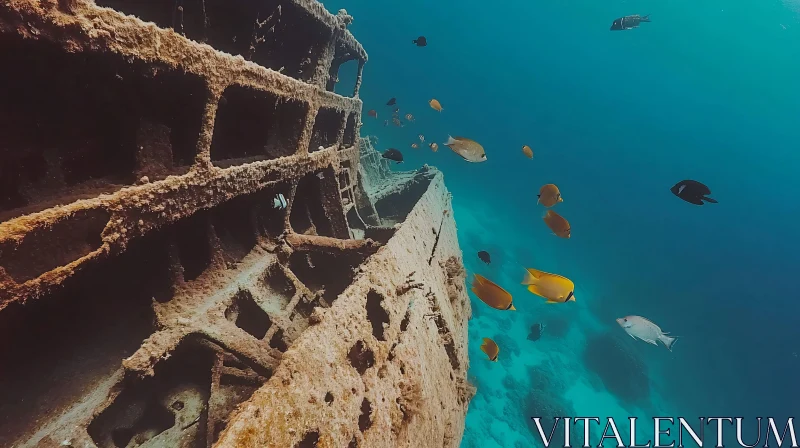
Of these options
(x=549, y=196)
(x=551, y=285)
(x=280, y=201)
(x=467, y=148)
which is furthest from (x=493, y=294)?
(x=280, y=201)

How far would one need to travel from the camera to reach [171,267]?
3.22 m

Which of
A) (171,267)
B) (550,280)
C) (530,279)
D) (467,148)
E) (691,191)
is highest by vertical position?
(691,191)

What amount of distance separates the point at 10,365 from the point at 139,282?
0.96 m

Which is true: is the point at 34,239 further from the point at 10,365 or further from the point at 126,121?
the point at 10,365

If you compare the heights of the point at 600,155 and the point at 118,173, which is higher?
the point at 600,155

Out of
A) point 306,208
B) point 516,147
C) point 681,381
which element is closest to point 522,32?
point 516,147

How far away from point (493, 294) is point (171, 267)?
13.1 ft

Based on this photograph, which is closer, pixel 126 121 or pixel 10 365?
pixel 10 365

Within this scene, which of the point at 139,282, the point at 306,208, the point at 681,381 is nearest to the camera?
the point at 139,282

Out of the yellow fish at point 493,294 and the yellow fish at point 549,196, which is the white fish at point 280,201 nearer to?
the yellow fish at point 493,294

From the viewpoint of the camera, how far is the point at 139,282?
3248mm

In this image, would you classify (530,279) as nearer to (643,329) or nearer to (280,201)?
(280,201)

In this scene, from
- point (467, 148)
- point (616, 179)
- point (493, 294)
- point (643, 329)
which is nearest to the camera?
point (493, 294)

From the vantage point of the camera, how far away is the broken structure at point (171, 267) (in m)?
1.84
